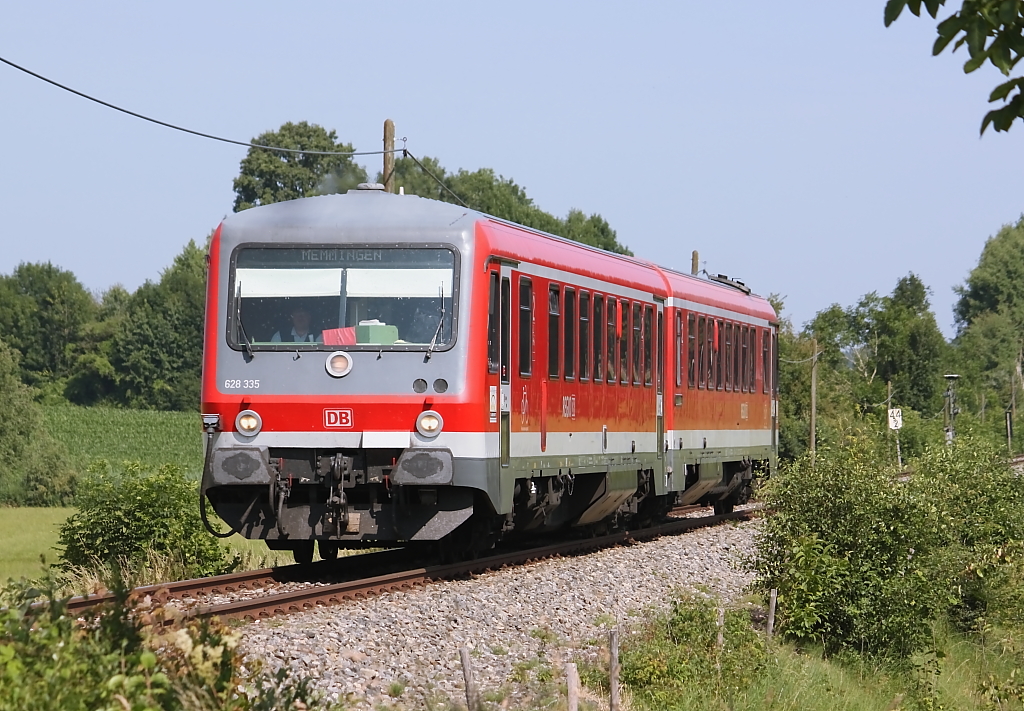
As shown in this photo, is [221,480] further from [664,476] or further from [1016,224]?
[1016,224]

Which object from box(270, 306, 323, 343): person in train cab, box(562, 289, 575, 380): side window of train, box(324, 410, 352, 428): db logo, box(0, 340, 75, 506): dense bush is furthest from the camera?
box(0, 340, 75, 506): dense bush

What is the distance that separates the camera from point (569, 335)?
16.1 meters

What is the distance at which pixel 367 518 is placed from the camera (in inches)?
535

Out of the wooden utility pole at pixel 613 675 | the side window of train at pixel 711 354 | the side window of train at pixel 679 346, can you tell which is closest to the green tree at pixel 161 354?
the side window of train at pixel 711 354

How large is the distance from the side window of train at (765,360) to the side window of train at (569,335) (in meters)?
9.07

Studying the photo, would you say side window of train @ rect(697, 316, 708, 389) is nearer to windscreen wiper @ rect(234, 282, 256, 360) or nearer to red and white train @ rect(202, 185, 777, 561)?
red and white train @ rect(202, 185, 777, 561)

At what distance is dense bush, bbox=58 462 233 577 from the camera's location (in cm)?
1662

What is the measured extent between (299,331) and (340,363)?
0.48 m

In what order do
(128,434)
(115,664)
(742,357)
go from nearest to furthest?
(115,664) → (742,357) → (128,434)

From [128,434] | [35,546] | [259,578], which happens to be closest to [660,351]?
[259,578]

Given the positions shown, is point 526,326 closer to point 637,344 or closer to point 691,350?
point 637,344

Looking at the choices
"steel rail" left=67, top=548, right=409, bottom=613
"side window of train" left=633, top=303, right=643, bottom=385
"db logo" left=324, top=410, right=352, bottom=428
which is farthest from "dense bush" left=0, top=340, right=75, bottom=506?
"db logo" left=324, top=410, right=352, bottom=428

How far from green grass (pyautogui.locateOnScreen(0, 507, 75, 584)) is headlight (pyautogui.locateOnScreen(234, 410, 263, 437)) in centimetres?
704

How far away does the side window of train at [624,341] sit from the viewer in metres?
17.7
